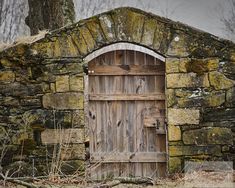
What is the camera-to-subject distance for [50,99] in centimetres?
715

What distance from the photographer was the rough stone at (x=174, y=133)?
7109mm

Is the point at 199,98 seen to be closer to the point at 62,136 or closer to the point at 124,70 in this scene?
the point at 124,70

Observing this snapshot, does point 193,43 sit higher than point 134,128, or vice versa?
point 193,43

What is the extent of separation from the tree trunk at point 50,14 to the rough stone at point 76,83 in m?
2.66

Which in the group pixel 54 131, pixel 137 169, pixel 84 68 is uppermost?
pixel 84 68

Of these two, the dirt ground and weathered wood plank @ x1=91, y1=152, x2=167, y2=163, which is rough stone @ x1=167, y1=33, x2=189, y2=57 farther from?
the dirt ground

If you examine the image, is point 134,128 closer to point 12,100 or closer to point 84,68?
point 84,68

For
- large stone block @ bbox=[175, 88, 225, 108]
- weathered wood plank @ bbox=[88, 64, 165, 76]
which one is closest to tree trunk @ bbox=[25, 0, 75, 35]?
weathered wood plank @ bbox=[88, 64, 165, 76]

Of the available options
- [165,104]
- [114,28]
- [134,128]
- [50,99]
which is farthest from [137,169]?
[114,28]

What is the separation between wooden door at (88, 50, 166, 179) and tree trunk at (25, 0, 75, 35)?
2519 millimetres

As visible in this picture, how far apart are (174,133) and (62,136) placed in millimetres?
1589

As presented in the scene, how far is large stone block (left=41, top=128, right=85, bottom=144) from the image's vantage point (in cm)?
713

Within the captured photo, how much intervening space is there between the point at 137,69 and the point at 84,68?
0.78m

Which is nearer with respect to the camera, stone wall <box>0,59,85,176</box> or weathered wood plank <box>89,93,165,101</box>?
stone wall <box>0,59,85,176</box>
